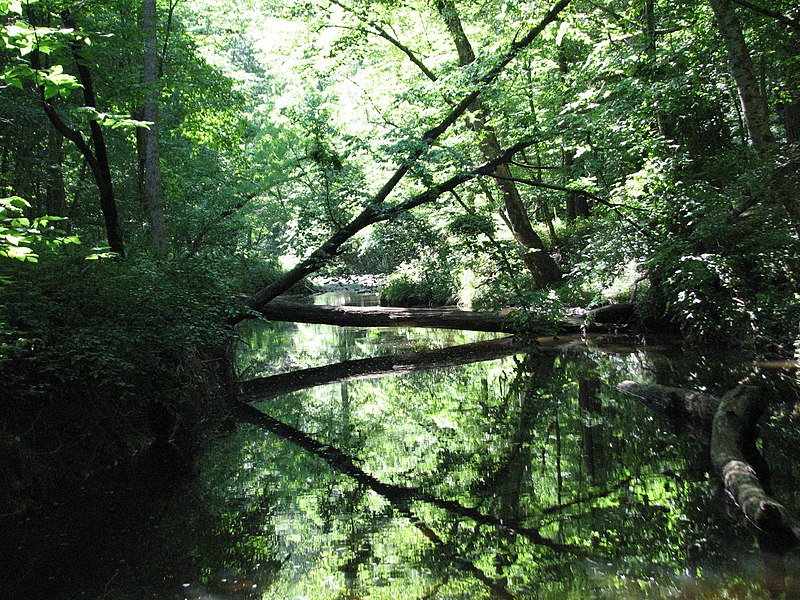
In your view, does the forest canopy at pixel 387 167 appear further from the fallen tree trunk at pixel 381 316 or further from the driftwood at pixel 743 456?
the driftwood at pixel 743 456

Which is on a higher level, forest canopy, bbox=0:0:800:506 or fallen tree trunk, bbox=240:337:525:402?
forest canopy, bbox=0:0:800:506

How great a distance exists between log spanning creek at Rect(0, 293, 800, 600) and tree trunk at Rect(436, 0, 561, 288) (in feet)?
19.4

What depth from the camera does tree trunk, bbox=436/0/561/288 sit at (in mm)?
12328

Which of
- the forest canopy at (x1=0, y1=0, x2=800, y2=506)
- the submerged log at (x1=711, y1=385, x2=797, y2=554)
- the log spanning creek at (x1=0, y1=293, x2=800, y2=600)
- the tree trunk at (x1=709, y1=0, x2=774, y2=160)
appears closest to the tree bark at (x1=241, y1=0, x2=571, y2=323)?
the forest canopy at (x1=0, y1=0, x2=800, y2=506)

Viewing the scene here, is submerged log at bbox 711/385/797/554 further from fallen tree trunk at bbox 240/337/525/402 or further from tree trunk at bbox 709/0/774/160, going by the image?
fallen tree trunk at bbox 240/337/525/402

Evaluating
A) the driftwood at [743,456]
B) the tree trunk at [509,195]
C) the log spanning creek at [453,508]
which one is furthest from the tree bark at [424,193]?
the driftwood at [743,456]

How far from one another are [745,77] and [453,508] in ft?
19.2

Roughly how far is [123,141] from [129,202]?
3.72 ft

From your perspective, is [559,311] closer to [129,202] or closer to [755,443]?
[755,443]

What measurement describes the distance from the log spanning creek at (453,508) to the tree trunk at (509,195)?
19.4 feet

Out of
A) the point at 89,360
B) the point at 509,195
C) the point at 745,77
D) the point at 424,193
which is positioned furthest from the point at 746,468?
the point at 509,195

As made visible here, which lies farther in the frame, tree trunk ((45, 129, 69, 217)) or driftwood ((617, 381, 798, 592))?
tree trunk ((45, 129, 69, 217))

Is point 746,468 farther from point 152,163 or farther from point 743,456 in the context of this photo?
point 152,163

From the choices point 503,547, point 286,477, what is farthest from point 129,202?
point 503,547
